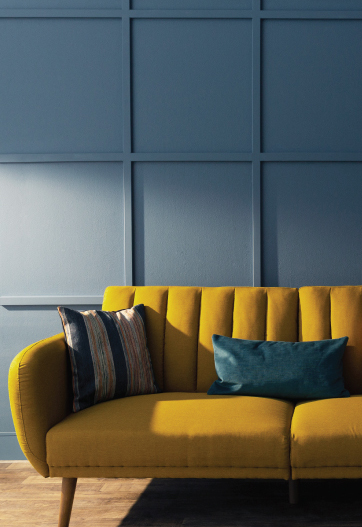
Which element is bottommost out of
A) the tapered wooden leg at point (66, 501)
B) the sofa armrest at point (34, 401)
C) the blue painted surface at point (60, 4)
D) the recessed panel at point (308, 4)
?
the tapered wooden leg at point (66, 501)

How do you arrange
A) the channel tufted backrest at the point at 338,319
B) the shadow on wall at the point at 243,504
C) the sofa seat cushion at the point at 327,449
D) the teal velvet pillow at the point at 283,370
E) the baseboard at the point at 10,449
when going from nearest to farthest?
the sofa seat cushion at the point at 327,449
the shadow on wall at the point at 243,504
the teal velvet pillow at the point at 283,370
the channel tufted backrest at the point at 338,319
the baseboard at the point at 10,449

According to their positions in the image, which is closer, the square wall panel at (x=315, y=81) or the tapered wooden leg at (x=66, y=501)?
the tapered wooden leg at (x=66, y=501)

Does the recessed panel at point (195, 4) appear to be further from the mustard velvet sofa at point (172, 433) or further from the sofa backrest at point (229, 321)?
the mustard velvet sofa at point (172, 433)

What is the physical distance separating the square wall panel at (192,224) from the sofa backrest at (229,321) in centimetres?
28

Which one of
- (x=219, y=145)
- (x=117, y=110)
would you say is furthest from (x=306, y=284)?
(x=117, y=110)

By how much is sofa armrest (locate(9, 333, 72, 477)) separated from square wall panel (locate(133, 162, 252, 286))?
0.92 m

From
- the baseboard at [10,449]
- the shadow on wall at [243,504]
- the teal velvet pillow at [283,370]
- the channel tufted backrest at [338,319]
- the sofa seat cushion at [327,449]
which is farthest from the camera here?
the baseboard at [10,449]

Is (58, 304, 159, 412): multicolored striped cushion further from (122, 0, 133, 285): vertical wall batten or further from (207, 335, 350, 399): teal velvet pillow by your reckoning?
(122, 0, 133, 285): vertical wall batten

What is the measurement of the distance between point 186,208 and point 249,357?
35.6 inches

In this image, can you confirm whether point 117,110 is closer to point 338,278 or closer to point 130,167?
point 130,167

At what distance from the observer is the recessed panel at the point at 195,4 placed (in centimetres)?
254

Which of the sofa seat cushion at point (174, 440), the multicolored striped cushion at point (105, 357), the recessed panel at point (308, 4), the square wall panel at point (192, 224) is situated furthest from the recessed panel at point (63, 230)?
the recessed panel at point (308, 4)

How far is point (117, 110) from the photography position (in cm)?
257

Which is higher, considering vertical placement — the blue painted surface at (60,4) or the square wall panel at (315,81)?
the blue painted surface at (60,4)
